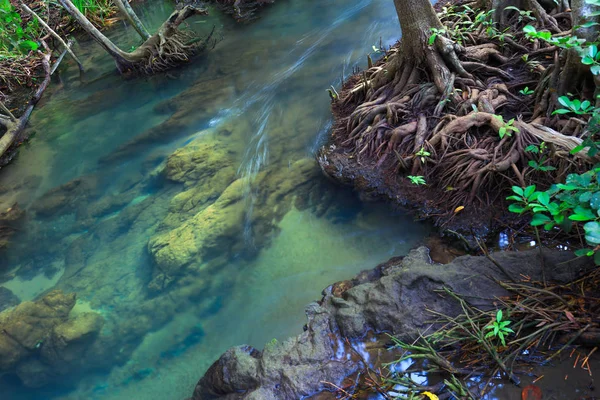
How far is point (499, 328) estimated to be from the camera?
2529 millimetres

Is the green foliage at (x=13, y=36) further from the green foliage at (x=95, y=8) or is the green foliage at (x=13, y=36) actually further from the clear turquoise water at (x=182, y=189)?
the green foliage at (x=95, y=8)

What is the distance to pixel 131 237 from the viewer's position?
594 centimetres

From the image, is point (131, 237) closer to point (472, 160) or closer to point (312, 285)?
point (312, 285)

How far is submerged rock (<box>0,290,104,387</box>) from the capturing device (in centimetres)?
473

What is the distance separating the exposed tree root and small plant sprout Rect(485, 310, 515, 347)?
170cm

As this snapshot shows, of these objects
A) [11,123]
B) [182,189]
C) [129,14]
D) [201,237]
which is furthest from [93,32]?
[201,237]

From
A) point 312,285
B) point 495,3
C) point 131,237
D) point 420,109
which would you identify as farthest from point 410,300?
point 495,3

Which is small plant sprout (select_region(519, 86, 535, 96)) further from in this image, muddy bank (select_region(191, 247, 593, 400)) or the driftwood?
the driftwood

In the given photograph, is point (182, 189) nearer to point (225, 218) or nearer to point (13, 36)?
point (225, 218)

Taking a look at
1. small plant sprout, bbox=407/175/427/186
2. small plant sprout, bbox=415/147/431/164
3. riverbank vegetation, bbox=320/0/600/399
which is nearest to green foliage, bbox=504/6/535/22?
riverbank vegetation, bbox=320/0/600/399

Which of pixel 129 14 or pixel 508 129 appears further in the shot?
pixel 129 14

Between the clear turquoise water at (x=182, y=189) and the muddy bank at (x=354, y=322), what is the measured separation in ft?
2.75

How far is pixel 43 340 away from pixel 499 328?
4.73 meters

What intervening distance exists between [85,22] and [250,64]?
3579mm
